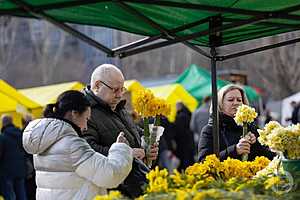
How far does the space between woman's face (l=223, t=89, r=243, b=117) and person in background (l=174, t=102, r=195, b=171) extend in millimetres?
7341

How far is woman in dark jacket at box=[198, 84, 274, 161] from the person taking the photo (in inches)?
215

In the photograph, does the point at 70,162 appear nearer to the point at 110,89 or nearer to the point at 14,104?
the point at 110,89

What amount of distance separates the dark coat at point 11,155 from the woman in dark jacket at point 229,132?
16.9ft

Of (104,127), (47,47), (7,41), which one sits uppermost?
(7,41)

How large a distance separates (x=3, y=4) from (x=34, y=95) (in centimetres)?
1139

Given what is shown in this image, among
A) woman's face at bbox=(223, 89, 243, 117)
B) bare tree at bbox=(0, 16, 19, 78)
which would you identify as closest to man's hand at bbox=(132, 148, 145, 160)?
woman's face at bbox=(223, 89, 243, 117)

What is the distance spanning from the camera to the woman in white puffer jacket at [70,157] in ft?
13.5

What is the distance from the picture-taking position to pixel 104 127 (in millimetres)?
4832

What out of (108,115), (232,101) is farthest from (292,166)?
(232,101)

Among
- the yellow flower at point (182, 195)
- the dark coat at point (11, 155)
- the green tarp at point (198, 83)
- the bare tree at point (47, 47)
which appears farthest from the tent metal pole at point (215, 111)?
the bare tree at point (47, 47)

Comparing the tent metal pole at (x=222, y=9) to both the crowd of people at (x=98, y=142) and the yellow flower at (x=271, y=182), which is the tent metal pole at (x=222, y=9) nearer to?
the crowd of people at (x=98, y=142)

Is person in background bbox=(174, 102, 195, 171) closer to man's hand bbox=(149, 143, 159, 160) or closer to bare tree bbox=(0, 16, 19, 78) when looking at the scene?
man's hand bbox=(149, 143, 159, 160)

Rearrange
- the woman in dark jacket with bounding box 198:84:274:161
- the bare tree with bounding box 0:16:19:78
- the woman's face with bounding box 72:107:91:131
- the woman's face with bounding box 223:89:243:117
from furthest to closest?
the bare tree with bounding box 0:16:19:78, the woman's face with bounding box 223:89:243:117, the woman in dark jacket with bounding box 198:84:274:161, the woman's face with bounding box 72:107:91:131

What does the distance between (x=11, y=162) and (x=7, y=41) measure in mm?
24079
